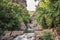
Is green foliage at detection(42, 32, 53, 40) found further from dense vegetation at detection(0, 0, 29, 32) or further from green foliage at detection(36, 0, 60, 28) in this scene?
dense vegetation at detection(0, 0, 29, 32)

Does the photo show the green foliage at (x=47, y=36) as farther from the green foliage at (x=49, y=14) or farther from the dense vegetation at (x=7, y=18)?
the dense vegetation at (x=7, y=18)

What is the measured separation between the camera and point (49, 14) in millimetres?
9273

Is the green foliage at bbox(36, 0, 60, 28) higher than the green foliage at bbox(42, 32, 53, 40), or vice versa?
the green foliage at bbox(36, 0, 60, 28)

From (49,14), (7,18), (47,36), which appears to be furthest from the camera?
(7,18)

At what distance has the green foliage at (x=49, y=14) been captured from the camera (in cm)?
905

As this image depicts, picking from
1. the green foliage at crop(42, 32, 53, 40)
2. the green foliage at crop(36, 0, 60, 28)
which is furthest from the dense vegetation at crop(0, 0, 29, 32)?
the green foliage at crop(42, 32, 53, 40)

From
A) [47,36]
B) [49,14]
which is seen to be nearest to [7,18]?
[49,14]

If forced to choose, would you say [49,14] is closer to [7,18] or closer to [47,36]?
[47,36]

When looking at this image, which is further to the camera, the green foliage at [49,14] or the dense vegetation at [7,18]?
the dense vegetation at [7,18]

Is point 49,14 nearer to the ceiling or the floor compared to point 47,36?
nearer to the ceiling

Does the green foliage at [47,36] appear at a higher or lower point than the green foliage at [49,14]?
lower

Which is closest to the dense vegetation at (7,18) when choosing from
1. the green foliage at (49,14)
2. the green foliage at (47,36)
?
the green foliage at (49,14)

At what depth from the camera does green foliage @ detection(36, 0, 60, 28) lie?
29.7 ft

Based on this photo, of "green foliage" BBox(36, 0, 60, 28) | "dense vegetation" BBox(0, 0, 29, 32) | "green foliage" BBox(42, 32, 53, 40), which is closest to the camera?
"green foliage" BBox(42, 32, 53, 40)
